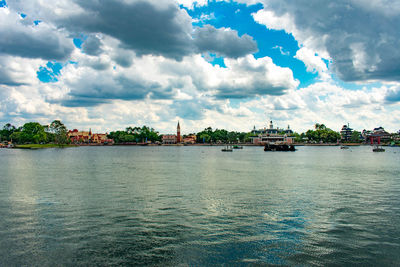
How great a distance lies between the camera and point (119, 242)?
51.3ft

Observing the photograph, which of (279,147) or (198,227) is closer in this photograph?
(198,227)

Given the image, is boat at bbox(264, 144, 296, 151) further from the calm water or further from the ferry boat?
the calm water

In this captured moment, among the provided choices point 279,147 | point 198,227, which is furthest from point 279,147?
point 198,227

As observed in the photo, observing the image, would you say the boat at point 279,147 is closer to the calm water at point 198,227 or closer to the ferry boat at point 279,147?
the ferry boat at point 279,147

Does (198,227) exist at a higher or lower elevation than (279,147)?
lower

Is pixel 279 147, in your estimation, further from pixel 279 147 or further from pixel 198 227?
pixel 198 227

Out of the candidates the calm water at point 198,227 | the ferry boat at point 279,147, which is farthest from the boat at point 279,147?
the calm water at point 198,227

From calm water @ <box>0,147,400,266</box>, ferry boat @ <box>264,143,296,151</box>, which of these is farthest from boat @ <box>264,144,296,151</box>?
calm water @ <box>0,147,400,266</box>

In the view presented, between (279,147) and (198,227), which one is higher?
(279,147)

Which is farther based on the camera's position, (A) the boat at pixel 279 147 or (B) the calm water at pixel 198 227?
(A) the boat at pixel 279 147

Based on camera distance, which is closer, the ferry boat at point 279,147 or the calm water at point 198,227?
the calm water at point 198,227

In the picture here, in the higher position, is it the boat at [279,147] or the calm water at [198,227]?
the boat at [279,147]

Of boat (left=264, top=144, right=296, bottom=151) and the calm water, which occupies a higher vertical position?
boat (left=264, top=144, right=296, bottom=151)

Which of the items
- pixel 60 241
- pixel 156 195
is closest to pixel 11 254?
pixel 60 241
